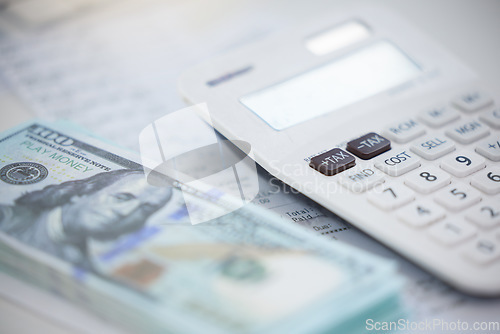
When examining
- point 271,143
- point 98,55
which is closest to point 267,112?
point 271,143

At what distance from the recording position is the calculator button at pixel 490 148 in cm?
38

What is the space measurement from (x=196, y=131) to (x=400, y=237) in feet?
0.70

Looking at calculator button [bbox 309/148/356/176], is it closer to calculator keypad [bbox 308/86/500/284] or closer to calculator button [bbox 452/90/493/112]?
calculator keypad [bbox 308/86/500/284]

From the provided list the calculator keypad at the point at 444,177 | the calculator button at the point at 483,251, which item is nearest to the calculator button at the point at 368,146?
the calculator keypad at the point at 444,177

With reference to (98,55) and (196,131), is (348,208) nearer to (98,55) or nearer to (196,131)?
(196,131)

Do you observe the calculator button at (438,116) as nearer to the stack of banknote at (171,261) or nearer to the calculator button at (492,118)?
the calculator button at (492,118)

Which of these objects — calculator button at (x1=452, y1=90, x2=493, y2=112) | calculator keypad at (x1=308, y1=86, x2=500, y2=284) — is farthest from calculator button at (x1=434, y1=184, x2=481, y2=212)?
calculator button at (x1=452, y1=90, x2=493, y2=112)

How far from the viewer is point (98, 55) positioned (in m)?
0.62

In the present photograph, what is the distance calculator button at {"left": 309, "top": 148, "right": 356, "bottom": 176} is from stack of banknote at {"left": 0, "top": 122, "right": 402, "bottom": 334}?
5 centimetres

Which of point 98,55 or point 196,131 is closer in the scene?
point 196,131

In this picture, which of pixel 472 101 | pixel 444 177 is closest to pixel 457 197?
pixel 444 177

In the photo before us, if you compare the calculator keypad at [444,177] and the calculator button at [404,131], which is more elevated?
the calculator button at [404,131]

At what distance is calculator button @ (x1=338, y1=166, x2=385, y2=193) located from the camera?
0.35m

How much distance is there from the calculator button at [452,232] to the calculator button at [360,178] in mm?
54
